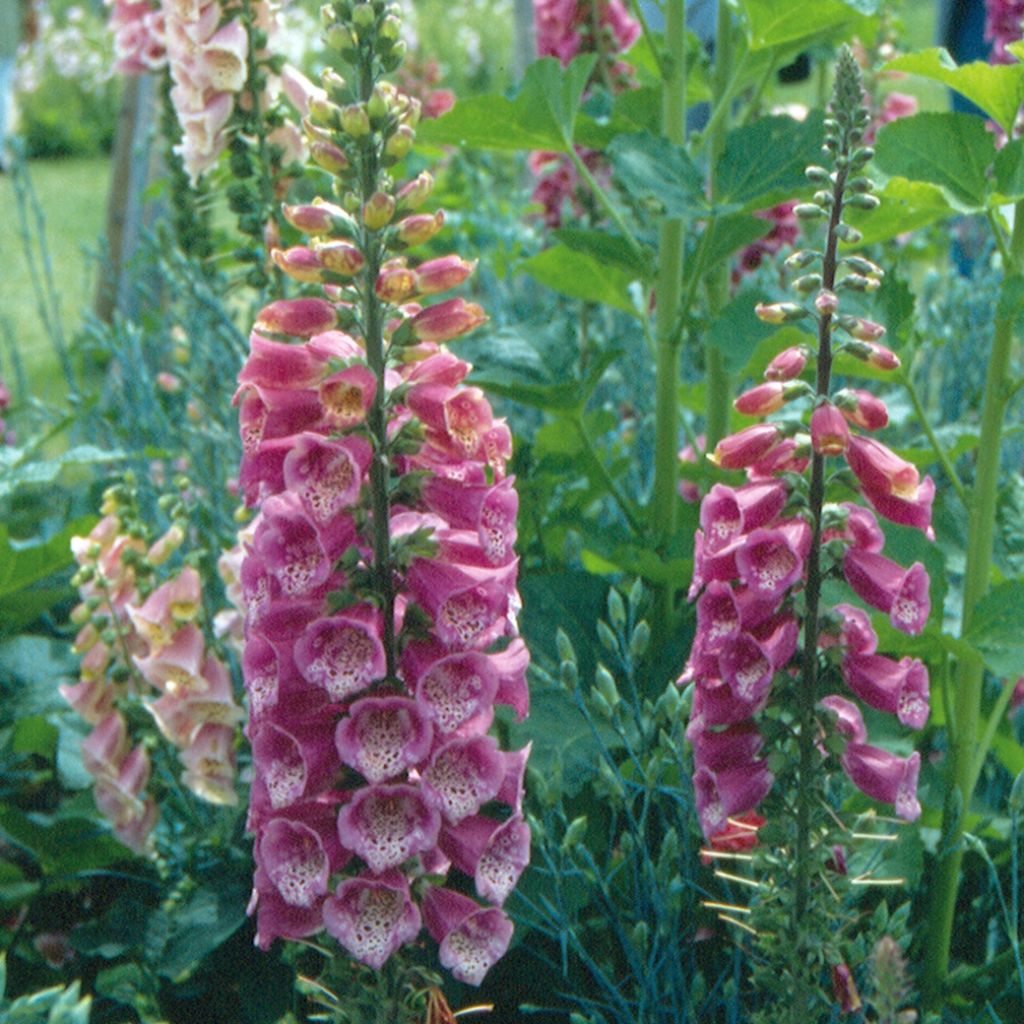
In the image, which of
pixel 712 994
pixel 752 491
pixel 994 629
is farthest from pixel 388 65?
pixel 712 994

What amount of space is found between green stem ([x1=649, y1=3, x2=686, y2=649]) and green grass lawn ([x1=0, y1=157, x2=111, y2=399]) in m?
1.76

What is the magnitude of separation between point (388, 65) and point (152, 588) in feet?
2.64

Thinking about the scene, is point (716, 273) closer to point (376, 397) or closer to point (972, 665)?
point (972, 665)

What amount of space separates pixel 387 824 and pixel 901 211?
0.89 meters

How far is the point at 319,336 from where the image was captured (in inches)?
42.2

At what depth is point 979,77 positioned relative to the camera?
136cm

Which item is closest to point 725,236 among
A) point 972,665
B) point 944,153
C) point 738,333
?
point 738,333

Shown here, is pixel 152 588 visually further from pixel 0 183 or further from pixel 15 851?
pixel 0 183

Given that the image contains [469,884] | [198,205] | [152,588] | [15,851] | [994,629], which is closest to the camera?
[994,629]

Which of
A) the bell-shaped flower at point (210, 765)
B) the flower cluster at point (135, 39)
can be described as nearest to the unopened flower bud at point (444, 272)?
the bell-shaped flower at point (210, 765)

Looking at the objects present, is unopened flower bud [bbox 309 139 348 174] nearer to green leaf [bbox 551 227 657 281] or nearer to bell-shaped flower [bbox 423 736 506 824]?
bell-shaped flower [bbox 423 736 506 824]

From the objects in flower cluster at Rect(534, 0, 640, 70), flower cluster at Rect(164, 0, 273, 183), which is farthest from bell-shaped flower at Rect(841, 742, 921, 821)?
flower cluster at Rect(534, 0, 640, 70)

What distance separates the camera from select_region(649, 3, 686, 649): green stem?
5.70 feet

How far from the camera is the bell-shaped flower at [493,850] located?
1087 millimetres
